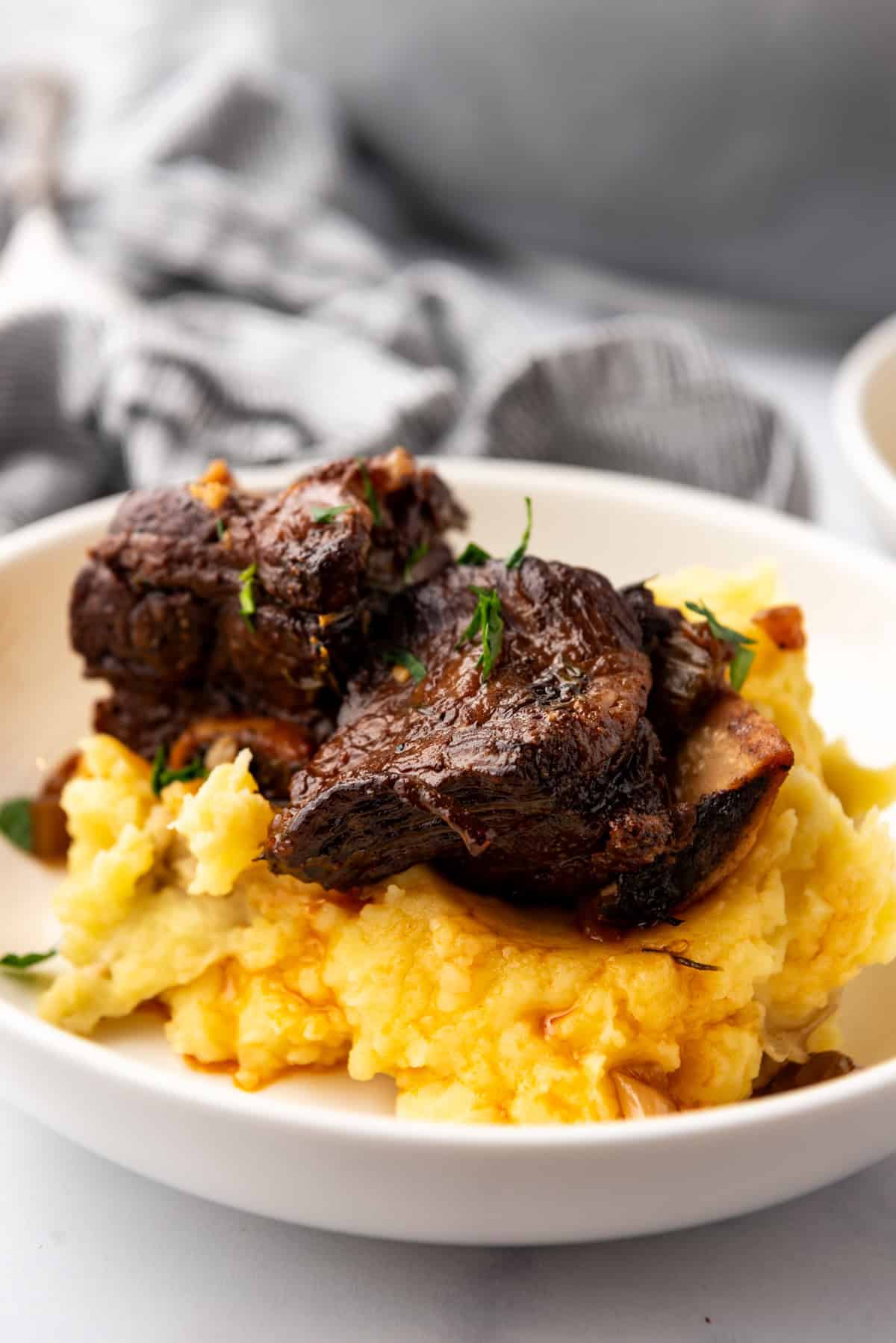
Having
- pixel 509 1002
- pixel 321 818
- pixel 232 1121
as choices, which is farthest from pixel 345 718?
pixel 232 1121

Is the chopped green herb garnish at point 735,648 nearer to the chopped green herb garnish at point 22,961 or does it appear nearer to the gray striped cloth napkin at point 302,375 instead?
the chopped green herb garnish at point 22,961

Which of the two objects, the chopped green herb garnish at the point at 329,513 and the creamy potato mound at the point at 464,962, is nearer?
the creamy potato mound at the point at 464,962

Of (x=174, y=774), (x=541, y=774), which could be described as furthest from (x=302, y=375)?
(x=541, y=774)

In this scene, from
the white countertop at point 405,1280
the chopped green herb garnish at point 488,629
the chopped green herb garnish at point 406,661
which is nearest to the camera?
the white countertop at point 405,1280

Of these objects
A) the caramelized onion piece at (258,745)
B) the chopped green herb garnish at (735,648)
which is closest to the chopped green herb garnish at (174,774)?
the caramelized onion piece at (258,745)

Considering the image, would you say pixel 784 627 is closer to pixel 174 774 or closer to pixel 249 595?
pixel 249 595
